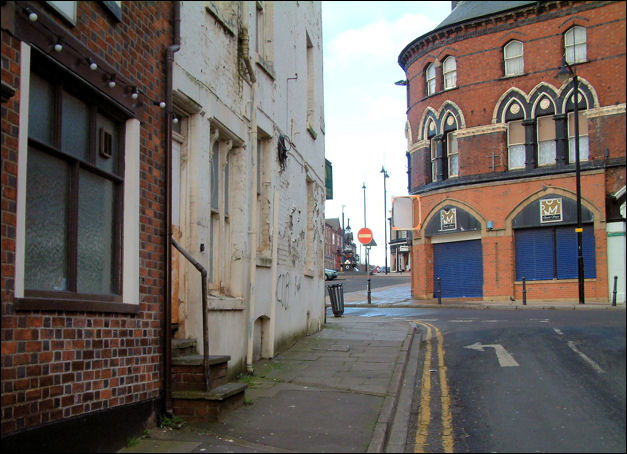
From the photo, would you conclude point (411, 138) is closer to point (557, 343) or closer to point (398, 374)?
point (398, 374)

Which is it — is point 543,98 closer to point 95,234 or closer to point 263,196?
point 95,234

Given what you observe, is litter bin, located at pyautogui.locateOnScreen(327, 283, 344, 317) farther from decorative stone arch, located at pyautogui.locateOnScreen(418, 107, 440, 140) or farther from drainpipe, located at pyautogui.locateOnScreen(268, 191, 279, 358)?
decorative stone arch, located at pyautogui.locateOnScreen(418, 107, 440, 140)

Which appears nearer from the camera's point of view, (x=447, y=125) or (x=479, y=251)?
(x=479, y=251)

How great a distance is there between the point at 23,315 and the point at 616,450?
3.83 metres

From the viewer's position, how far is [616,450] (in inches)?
129

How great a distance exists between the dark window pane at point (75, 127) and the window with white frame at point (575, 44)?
395 centimetres

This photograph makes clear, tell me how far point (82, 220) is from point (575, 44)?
4.18 m

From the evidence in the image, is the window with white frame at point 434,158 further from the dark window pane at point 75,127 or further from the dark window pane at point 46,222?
the dark window pane at point 46,222

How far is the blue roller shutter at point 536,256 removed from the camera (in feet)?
21.9

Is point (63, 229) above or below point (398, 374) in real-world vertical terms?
above

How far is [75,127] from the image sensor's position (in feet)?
18.4

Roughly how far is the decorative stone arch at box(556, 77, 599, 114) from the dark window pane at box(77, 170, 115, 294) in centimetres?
398

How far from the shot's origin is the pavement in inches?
233

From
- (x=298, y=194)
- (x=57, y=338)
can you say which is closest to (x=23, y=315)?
(x=57, y=338)
